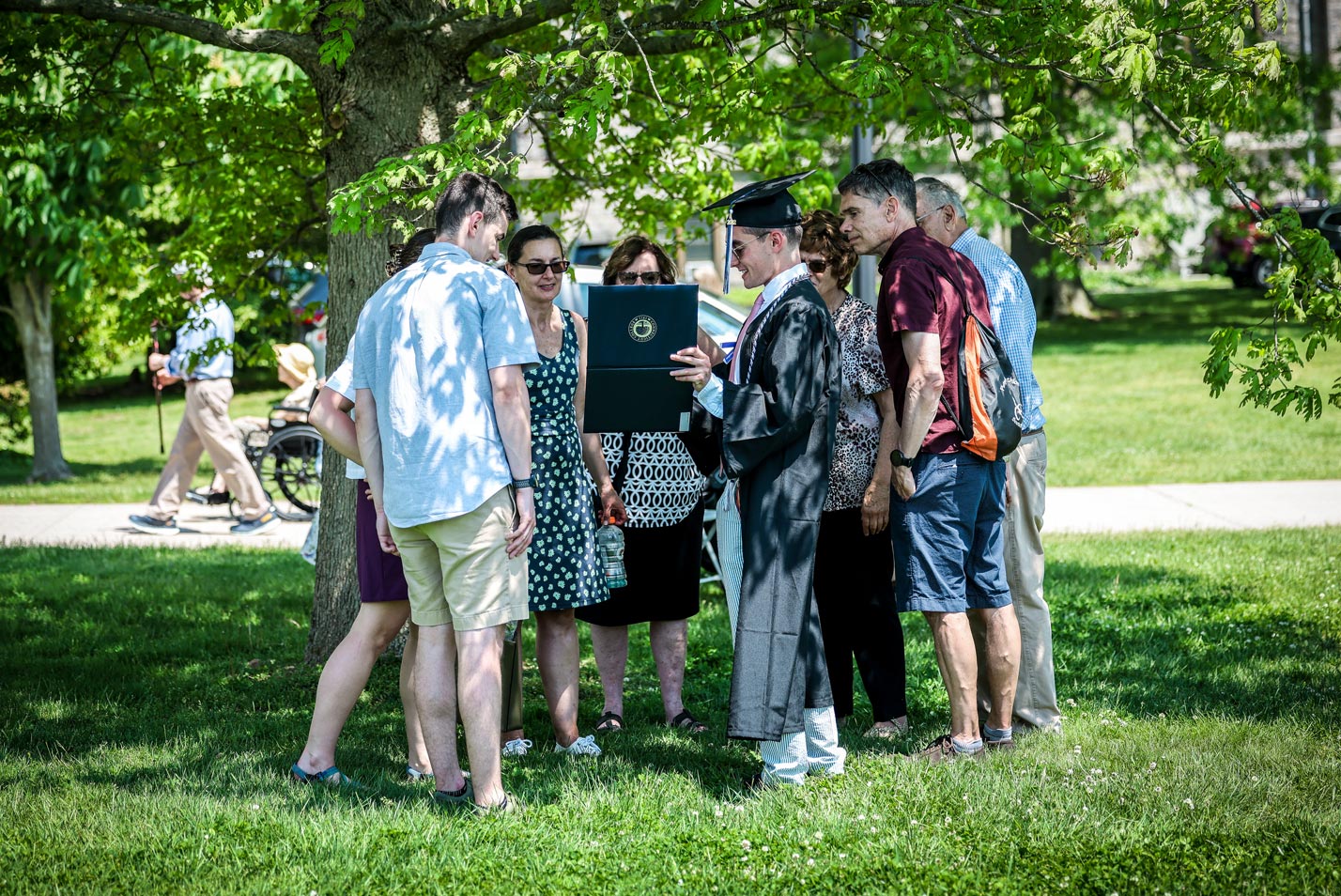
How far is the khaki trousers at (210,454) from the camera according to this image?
10547 mm

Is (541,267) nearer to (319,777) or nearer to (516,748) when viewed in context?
(516,748)

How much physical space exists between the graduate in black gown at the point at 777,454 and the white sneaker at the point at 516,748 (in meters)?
1.11

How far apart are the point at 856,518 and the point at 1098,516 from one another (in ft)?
20.5

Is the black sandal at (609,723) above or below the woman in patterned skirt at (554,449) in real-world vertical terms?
below

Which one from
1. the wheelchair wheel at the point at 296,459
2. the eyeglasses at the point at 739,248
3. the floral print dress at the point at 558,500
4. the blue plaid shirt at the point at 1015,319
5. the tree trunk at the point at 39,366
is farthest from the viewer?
the tree trunk at the point at 39,366

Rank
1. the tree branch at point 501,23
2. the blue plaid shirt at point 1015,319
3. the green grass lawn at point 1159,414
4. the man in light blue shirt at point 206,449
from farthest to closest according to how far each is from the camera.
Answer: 1. the green grass lawn at point 1159,414
2. the man in light blue shirt at point 206,449
3. the tree branch at point 501,23
4. the blue plaid shirt at point 1015,319

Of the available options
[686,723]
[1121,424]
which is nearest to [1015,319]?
[686,723]

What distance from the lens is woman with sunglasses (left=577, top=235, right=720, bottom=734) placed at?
5.36m

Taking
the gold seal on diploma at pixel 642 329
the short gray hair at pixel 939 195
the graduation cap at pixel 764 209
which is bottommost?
the gold seal on diploma at pixel 642 329

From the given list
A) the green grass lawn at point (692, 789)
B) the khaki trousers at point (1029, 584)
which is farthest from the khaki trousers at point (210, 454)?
the khaki trousers at point (1029, 584)

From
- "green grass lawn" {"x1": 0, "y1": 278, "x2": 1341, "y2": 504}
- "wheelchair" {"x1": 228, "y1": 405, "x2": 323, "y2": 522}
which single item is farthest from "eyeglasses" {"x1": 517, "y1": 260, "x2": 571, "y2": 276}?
"green grass lawn" {"x1": 0, "y1": 278, "x2": 1341, "y2": 504}

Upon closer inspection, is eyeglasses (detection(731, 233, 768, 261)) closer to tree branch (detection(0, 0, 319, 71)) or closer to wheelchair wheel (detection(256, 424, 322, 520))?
tree branch (detection(0, 0, 319, 71))

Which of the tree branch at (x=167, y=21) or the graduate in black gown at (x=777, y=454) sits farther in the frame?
the tree branch at (x=167, y=21)

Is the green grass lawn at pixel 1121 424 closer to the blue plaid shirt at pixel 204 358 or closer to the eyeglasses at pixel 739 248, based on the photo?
the blue plaid shirt at pixel 204 358
